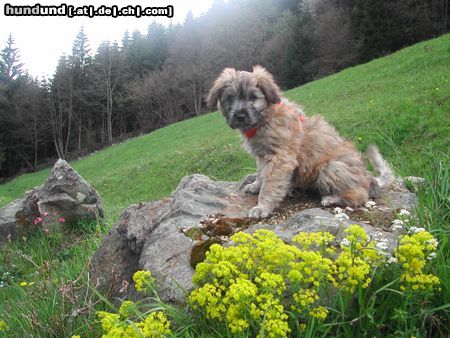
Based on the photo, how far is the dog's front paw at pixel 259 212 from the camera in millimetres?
4133

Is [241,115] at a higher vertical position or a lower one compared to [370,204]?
higher

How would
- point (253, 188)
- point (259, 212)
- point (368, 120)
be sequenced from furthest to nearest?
point (368, 120)
point (253, 188)
point (259, 212)

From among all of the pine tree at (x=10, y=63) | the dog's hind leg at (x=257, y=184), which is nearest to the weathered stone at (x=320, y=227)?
the dog's hind leg at (x=257, y=184)

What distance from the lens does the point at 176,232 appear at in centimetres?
378

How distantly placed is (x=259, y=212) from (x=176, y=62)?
53.9 m

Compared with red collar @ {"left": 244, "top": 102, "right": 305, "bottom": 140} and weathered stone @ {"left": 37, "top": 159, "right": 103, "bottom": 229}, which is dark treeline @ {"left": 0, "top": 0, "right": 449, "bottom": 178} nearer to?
weathered stone @ {"left": 37, "top": 159, "right": 103, "bottom": 229}

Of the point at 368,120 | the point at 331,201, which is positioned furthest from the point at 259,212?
the point at 368,120

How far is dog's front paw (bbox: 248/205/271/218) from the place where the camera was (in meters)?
4.13

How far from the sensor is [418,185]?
13.9 feet

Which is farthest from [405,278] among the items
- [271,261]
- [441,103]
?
[441,103]

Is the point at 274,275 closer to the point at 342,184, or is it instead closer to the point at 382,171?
Result: the point at 342,184

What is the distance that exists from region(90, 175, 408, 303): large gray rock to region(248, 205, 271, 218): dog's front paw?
99mm

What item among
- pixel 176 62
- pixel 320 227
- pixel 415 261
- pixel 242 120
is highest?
pixel 176 62

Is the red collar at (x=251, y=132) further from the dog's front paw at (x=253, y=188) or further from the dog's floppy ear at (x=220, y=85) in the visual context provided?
the dog's floppy ear at (x=220, y=85)
